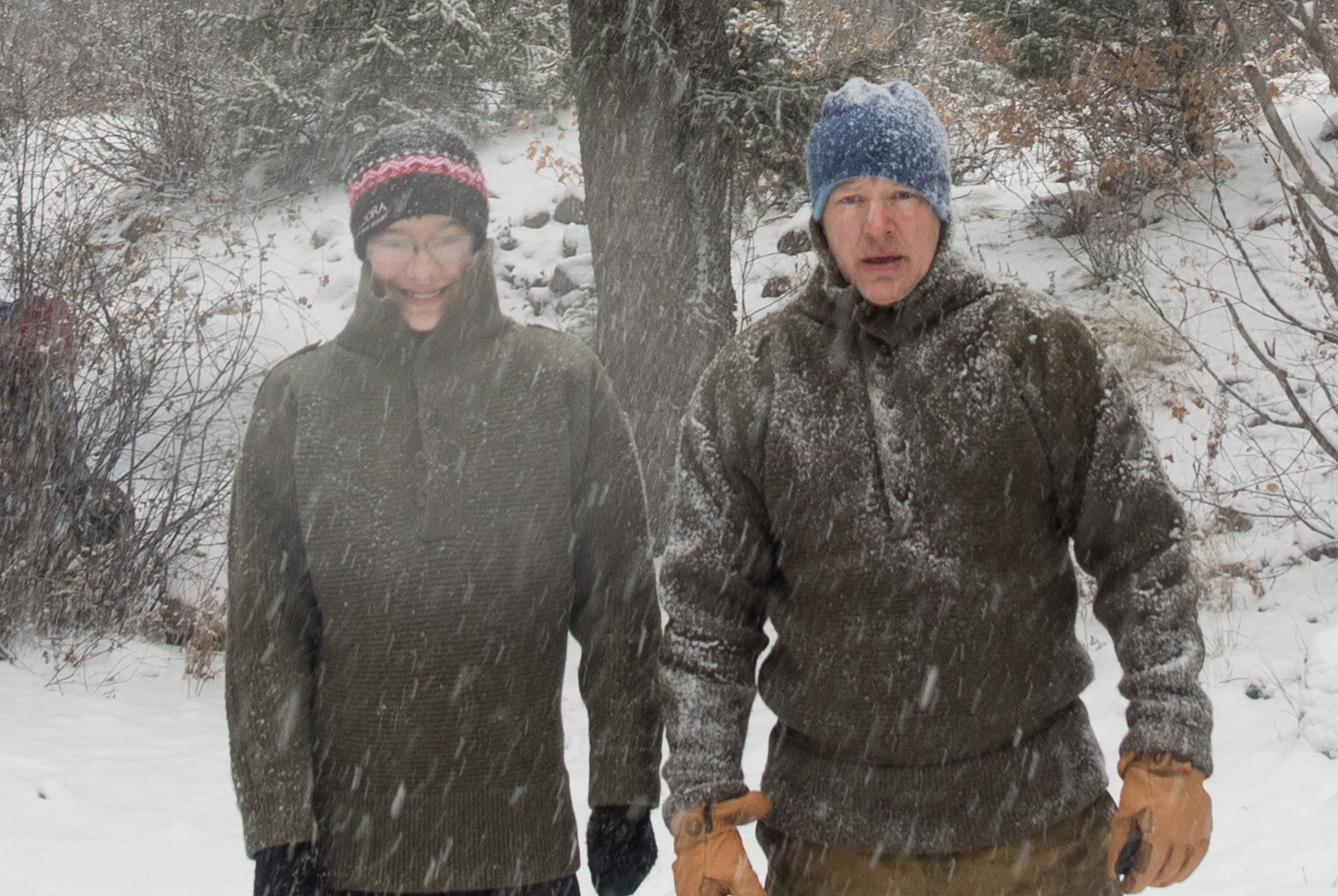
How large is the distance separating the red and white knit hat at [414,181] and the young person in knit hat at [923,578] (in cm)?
64

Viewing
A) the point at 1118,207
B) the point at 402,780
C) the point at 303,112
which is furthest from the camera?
the point at 303,112

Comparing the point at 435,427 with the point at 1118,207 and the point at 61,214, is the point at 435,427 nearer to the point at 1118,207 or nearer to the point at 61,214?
the point at 61,214

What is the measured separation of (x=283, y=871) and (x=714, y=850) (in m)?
0.75

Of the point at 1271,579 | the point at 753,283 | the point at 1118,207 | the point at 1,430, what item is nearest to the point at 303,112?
the point at 753,283

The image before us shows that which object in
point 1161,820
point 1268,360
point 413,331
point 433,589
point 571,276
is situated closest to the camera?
point 1161,820

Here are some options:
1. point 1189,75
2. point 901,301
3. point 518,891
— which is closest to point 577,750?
point 518,891

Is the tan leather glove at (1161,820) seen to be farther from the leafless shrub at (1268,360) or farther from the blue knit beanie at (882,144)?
the leafless shrub at (1268,360)

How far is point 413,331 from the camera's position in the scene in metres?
2.24

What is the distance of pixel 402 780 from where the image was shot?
212cm

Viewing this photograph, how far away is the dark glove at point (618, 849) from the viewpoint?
6.79 feet

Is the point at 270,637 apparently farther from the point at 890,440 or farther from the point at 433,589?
the point at 890,440

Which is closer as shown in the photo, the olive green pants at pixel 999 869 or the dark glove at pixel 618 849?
the olive green pants at pixel 999 869

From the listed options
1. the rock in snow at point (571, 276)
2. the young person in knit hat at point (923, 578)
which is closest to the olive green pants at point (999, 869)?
the young person in knit hat at point (923, 578)

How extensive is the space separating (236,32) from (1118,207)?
261 inches
